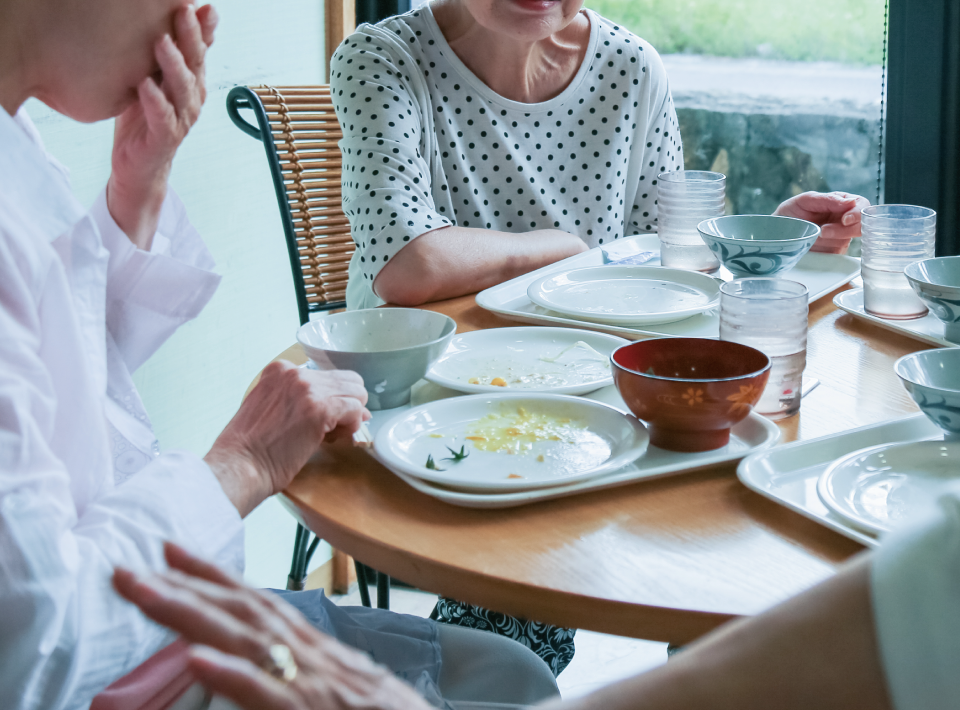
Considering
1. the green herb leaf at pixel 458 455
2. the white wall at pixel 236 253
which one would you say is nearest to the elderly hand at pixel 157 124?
the green herb leaf at pixel 458 455

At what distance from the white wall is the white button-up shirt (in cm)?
97

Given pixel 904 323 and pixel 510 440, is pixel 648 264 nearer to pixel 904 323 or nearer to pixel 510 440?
pixel 904 323

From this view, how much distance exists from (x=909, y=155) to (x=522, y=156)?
102 centimetres

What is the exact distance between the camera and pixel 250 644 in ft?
1.78

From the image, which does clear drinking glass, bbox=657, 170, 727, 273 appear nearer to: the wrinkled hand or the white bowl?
the white bowl

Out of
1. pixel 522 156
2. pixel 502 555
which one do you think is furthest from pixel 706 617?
pixel 522 156

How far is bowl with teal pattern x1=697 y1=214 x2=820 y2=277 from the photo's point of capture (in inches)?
53.2

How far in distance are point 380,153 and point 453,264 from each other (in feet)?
1.02

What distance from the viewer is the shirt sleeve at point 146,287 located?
119cm

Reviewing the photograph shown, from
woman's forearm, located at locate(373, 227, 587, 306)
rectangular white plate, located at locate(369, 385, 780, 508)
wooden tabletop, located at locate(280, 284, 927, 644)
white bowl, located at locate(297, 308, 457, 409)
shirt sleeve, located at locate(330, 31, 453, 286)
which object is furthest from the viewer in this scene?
shirt sleeve, located at locate(330, 31, 453, 286)

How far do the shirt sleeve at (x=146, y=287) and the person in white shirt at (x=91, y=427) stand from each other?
64mm

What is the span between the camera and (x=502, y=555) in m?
0.77

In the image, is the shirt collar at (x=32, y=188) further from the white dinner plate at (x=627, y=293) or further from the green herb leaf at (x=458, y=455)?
the white dinner plate at (x=627, y=293)

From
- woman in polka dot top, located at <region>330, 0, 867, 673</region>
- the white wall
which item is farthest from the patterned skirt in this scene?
the white wall
